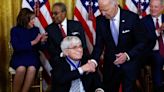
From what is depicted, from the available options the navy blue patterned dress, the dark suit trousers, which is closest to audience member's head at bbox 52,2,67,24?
the navy blue patterned dress

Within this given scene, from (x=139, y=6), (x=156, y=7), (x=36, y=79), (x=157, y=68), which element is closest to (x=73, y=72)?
(x=157, y=68)

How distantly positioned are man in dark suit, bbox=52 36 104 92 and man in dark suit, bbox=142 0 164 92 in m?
1.59

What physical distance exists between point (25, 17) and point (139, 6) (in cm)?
178

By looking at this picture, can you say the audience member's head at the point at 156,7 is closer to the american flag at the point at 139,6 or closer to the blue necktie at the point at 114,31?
the american flag at the point at 139,6

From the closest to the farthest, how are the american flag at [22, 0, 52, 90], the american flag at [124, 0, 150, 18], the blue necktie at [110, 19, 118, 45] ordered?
the blue necktie at [110, 19, 118, 45] → the american flag at [22, 0, 52, 90] → the american flag at [124, 0, 150, 18]

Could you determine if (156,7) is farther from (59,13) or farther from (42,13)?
(42,13)

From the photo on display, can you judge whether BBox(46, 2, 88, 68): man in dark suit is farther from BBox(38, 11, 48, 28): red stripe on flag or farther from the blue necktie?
the blue necktie

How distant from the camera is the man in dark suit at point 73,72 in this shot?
379 cm

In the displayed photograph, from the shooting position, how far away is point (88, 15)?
6.29 meters

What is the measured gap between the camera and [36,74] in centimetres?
575

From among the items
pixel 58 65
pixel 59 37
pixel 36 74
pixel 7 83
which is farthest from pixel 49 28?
pixel 58 65

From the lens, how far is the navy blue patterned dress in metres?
5.55

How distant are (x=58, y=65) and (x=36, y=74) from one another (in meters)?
1.92

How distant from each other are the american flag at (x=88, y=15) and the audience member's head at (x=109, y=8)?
6.31 ft
